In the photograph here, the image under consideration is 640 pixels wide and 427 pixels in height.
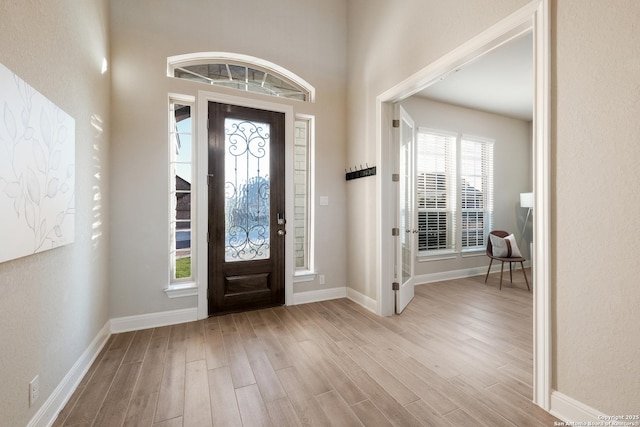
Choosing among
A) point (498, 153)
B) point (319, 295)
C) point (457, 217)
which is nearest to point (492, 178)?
point (498, 153)

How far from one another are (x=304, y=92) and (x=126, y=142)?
2.21 m

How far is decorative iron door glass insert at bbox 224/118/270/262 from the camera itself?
10.7ft

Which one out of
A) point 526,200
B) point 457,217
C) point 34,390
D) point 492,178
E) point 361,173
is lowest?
point 34,390

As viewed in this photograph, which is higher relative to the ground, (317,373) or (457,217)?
(457,217)

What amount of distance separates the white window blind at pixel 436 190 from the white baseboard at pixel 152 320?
12.2ft

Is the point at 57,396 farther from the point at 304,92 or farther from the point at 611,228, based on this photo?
the point at 304,92

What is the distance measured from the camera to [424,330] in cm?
286

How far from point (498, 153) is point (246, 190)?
201 inches

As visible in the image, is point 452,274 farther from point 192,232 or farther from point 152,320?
point 152,320

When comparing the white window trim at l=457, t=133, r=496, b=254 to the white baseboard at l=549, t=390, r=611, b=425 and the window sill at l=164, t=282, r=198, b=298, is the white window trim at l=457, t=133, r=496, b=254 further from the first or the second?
the window sill at l=164, t=282, r=198, b=298

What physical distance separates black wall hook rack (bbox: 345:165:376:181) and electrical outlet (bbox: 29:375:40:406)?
313cm

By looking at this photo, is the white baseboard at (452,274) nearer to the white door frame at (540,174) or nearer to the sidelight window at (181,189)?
the white door frame at (540,174)

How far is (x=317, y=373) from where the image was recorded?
82.4 inches

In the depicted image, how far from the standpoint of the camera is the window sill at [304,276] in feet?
11.8
